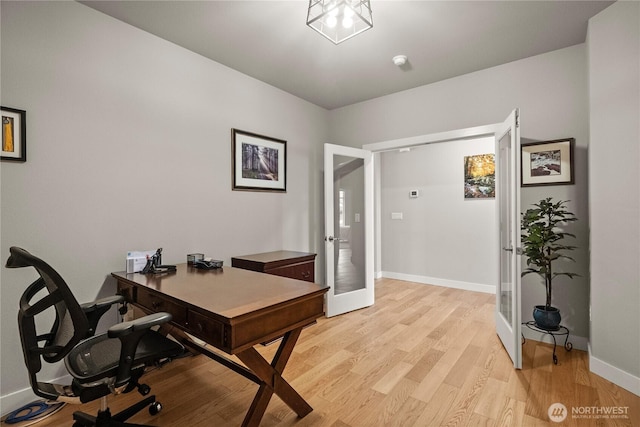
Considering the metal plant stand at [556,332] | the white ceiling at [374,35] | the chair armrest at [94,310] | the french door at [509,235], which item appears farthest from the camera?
the metal plant stand at [556,332]

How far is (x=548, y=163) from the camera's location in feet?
9.56

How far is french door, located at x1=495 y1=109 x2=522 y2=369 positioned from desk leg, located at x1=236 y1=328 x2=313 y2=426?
1.84 m

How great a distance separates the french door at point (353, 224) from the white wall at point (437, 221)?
1554 mm

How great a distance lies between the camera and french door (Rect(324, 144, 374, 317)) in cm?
391

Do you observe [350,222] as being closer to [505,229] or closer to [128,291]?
[505,229]

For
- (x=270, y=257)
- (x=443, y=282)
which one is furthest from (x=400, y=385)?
(x=443, y=282)

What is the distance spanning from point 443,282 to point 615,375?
9.47 feet

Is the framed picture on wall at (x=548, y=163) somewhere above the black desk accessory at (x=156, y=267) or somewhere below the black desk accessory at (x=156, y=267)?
above

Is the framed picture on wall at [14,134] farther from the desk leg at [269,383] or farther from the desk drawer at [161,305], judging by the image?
the desk leg at [269,383]

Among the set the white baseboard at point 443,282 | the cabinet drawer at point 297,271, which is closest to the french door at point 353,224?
the cabinet drawer at point 297,271

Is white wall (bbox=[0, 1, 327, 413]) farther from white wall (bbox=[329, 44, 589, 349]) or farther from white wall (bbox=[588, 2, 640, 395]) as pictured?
white wall (bbox=[588, 2, 640, 395])

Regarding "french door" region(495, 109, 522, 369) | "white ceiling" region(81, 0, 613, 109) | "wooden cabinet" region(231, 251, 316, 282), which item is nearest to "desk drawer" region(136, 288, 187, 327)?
"wooden cabinet" region(231, 251, 316, 282)

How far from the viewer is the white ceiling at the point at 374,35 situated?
2.27m

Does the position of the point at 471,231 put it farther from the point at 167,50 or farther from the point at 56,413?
the point at 56,413
